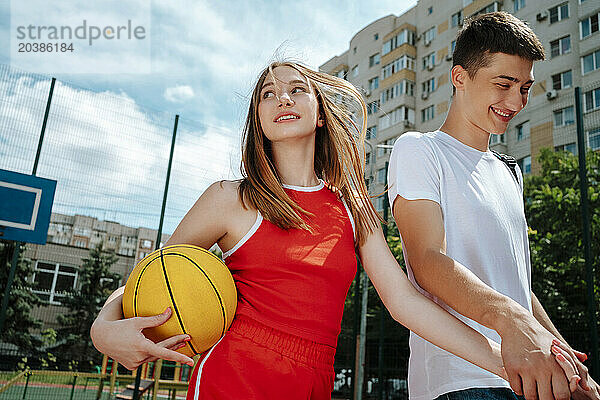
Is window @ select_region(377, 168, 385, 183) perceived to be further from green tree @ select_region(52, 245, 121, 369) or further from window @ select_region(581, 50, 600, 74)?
green tree @ select_region(52, 245, 121, 369)

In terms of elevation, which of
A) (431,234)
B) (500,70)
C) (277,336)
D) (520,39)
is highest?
(520,39)

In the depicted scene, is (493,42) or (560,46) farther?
(560,46)

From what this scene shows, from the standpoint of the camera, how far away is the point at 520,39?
171 cm

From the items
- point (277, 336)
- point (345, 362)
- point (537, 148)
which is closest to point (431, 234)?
point (277, 336)

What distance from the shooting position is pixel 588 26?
20688 mm

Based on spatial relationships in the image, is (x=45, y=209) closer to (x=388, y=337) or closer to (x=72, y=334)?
(x=72, y=334)

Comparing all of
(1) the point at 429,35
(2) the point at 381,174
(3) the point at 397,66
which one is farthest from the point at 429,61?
(2) the point at 381,174

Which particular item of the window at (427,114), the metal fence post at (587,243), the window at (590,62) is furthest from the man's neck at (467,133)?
the window at (427,114)

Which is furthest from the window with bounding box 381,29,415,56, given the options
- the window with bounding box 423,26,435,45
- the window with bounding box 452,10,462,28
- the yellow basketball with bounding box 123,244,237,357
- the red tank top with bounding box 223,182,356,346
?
the yellow basketball with bounding box 123,244,237,357

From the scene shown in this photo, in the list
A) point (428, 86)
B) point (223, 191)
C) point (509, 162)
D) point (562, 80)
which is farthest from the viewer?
point (428, 86)

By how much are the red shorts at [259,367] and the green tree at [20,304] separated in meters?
6.59

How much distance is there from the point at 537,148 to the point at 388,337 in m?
7.22

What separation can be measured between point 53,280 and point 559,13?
22290 millimetres

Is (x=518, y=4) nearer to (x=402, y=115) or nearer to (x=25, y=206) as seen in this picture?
(x=402, y=115)
